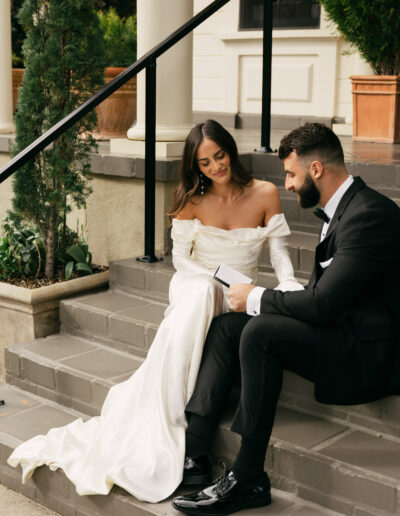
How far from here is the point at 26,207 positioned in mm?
4695

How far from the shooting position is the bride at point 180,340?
309 centimetres

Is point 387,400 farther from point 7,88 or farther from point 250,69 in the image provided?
point 250,69

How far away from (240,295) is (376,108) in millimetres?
3784

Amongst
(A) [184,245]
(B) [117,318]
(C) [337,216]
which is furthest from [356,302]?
(B) [117,318]

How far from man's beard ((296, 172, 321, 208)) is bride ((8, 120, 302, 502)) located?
482mm

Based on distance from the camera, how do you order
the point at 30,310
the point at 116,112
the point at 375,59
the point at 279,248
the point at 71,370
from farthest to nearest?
the point at 116,112 → the point at 375,59 → the point at 30,310 → the point at 71,370 → the point at 279,248

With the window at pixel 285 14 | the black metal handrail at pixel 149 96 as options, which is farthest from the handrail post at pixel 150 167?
the window at pixel 285 14

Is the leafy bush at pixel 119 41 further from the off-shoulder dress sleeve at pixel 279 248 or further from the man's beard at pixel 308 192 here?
the man's beard at pixel 308 192

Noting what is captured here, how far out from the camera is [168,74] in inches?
194

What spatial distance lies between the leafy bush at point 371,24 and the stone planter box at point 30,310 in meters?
2.90

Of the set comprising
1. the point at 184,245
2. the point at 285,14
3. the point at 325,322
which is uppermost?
the point at 285,14

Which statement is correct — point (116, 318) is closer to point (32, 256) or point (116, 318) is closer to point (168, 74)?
point (32, 256)

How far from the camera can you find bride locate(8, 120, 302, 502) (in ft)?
10.1

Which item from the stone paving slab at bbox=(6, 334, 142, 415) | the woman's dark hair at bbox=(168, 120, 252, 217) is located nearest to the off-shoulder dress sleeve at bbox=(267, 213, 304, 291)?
the woman's dark hair at bbox=(168, 120, 252, 217)
